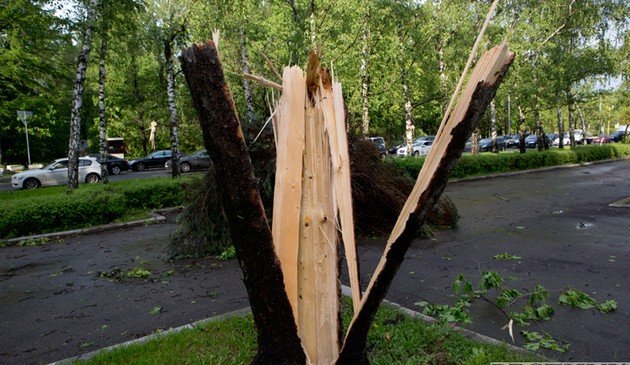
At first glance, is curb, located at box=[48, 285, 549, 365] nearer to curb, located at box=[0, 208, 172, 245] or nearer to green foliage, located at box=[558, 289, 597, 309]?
green foliage, located at box=[558, 289, 597, 309]

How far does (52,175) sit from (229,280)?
21.7 meters

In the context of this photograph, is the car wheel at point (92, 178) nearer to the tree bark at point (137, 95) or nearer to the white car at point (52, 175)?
the white car at point (52, 175)

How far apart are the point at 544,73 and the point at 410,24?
8694 millimetres

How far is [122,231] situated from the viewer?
998cm

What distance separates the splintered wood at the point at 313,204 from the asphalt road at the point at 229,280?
2.06m

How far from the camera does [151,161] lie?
1316 inches

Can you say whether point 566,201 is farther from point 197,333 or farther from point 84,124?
point 84,124

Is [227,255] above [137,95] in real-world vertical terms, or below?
below

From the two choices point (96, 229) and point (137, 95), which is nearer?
point (96, 229)

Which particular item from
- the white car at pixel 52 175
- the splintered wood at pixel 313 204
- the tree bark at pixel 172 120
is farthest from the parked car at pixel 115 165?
the splintered wood at pixel 313 204

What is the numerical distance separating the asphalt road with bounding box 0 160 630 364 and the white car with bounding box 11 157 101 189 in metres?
16.2

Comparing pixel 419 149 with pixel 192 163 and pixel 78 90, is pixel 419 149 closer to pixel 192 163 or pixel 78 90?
pixel 192 163

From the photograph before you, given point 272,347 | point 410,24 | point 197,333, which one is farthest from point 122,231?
point 410,24

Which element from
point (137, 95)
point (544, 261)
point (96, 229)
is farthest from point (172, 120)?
point (137, 95)
